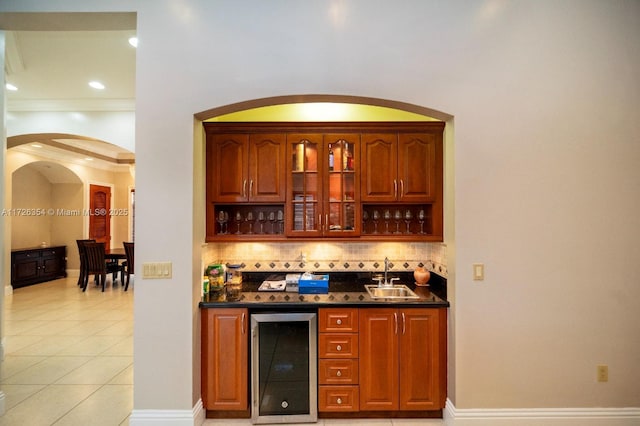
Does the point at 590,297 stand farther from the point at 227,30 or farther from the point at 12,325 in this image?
the point at 12,325

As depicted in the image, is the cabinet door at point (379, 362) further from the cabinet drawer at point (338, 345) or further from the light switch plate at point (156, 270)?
the light switch plate at point (156, 270)

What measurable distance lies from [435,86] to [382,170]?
0.81 m

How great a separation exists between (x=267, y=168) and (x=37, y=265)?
798 cm

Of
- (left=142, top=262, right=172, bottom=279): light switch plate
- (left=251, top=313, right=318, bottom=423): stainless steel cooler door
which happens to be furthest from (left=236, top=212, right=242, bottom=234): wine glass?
(left=251, top=313, right=318, bottom=423): stainless steel cooler door

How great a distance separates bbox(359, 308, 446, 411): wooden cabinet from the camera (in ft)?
8.39

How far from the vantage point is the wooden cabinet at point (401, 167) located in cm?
290

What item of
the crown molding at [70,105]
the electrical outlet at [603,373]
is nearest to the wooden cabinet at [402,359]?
the electrical outlet at [603,373]

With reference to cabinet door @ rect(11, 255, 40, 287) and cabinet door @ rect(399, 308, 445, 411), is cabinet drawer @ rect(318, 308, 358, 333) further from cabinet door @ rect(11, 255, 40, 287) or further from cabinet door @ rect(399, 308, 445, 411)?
cabinet door @ rect(11, 255, 40, 287)

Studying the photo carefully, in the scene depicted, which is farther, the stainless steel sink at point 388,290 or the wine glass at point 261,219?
the wine glass at point 261,219

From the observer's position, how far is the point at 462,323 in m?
2.50

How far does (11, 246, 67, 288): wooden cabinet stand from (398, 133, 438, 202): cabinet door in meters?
8.54

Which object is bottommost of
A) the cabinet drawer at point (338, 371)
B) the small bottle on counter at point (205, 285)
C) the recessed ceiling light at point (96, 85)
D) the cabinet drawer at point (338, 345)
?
the cabinet drawer at point (338, 371)

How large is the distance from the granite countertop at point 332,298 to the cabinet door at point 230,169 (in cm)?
87

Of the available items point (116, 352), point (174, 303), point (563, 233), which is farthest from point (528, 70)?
point (116, 352)
